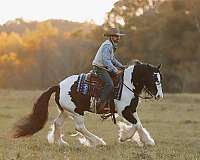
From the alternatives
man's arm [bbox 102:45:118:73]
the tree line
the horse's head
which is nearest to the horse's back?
man's arm [bbox 102:45:118:73]

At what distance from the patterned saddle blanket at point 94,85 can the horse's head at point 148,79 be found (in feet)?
1.14

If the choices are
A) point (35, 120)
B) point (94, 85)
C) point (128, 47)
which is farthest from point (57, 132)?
point (128, 47)

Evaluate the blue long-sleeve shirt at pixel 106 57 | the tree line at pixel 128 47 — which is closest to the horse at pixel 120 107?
the blue long-sleeve shirt at pixel 106 57

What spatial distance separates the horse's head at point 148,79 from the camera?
1169 centimetres

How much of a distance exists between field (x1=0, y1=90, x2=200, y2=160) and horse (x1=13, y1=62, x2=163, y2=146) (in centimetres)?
28

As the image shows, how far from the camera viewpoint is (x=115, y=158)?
377 inches

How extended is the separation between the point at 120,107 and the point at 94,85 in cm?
68

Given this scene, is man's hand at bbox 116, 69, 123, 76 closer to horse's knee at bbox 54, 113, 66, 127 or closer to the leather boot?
the leather boot

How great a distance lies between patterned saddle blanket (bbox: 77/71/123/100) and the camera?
38.1 feet

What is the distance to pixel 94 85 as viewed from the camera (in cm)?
1167

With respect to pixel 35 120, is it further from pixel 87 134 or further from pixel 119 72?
pixel 119 72

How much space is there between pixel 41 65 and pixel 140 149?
182ft

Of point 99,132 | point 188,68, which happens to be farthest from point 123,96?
point 188,68

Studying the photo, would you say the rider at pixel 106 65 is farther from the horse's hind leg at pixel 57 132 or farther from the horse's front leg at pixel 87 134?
the horse's hind leg at pixel 57 132
